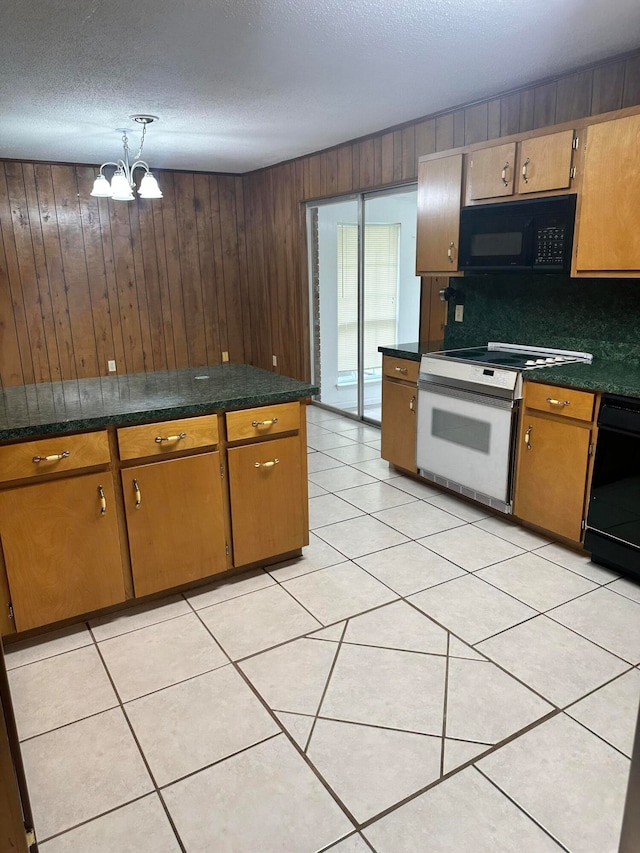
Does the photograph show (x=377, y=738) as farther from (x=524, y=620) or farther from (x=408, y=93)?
(x=408, y=93)

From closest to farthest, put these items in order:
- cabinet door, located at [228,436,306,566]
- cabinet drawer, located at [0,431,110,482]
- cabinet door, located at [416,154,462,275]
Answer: cabinet drawer, located at [0,431,110,482]
cabinet door, located at [228,436,306,566]
cabinet door, located at [416,154,462,275]

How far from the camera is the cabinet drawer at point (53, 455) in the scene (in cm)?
210

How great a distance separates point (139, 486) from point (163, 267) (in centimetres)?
437

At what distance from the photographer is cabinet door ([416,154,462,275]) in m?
3.51

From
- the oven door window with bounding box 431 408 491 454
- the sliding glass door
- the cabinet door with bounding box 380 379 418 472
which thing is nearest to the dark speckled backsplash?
the cabinet door with bounding box 380 379 418 472

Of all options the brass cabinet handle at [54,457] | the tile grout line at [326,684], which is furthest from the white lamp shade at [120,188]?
the tile grout line at [326,684]

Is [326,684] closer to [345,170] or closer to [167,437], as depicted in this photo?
[167,437]

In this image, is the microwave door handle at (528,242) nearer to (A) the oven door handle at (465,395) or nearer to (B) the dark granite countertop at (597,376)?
(B) the dark granite countertop at (597,376)

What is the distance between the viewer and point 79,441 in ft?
7.26

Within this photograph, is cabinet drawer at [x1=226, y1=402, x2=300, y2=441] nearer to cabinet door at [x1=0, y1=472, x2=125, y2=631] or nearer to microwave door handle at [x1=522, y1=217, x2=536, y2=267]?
cabinet door at [x1=0, y1=472, x2=125, y2=631]

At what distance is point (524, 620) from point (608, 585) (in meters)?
0.54

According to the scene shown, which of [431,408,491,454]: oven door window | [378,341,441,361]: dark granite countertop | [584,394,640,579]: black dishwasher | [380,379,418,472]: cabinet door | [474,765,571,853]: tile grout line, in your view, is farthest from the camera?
[380,379,418,472]: cabinet door

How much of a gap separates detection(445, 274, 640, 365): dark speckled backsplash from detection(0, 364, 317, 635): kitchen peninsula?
1.63m

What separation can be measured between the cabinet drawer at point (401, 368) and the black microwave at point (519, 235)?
652 millimetres
